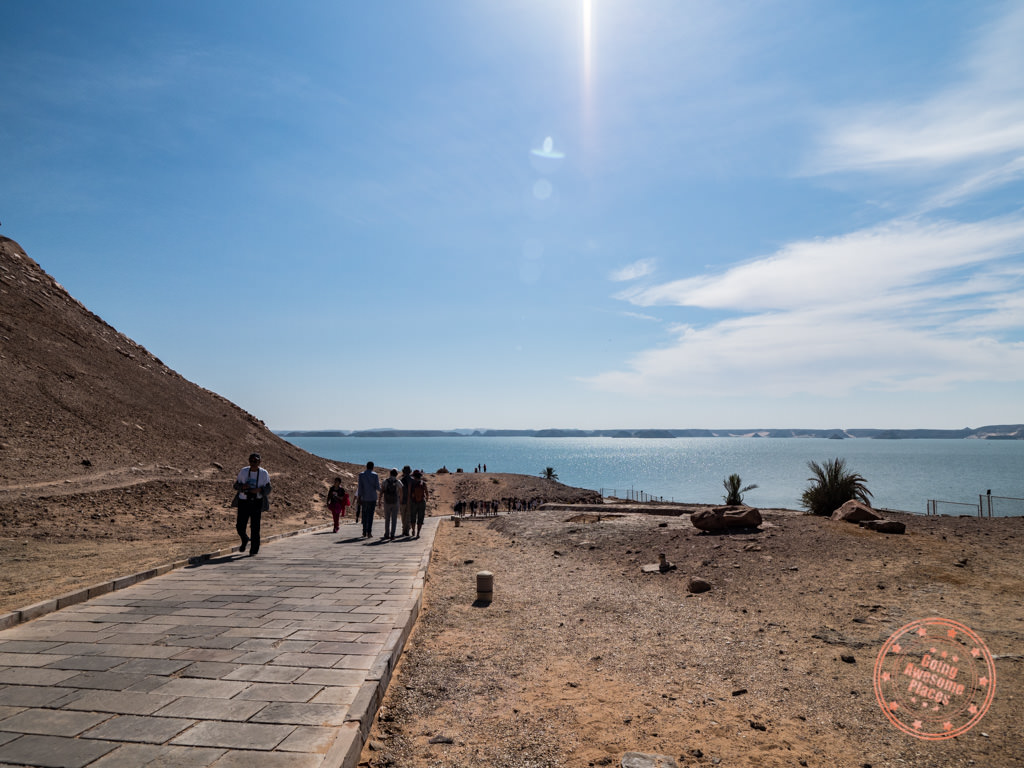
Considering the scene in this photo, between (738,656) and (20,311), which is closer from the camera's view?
(738,656)

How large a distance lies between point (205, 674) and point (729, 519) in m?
13.5

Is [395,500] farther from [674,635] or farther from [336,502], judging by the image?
[674,635]

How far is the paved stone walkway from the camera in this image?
157 inches

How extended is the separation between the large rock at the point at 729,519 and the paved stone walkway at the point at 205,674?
31.3ft

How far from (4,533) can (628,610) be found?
60.1 feet

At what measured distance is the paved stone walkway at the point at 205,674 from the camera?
3994mm

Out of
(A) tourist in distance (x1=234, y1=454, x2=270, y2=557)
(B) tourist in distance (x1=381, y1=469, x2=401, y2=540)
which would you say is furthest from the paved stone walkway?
(B) tourist in distance (x1=381, y1=469, x2=401, y2=540)

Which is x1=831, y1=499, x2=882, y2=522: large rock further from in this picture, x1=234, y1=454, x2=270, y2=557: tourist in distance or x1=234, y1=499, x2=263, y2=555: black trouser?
x1=234, y1=499, x2=263, y2=555: black trouser

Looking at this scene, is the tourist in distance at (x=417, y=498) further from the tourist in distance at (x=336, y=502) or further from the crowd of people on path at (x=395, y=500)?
the tourist in distance at (x=336, y=502)

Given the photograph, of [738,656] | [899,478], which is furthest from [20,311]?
[899,478]

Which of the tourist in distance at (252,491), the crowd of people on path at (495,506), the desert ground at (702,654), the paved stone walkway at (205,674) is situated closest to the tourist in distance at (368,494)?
the desert ground at (702,654)

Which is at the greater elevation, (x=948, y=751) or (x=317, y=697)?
(x=317, y=697)

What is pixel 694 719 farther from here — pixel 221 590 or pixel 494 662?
pixel 221 590

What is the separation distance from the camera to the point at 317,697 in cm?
486
